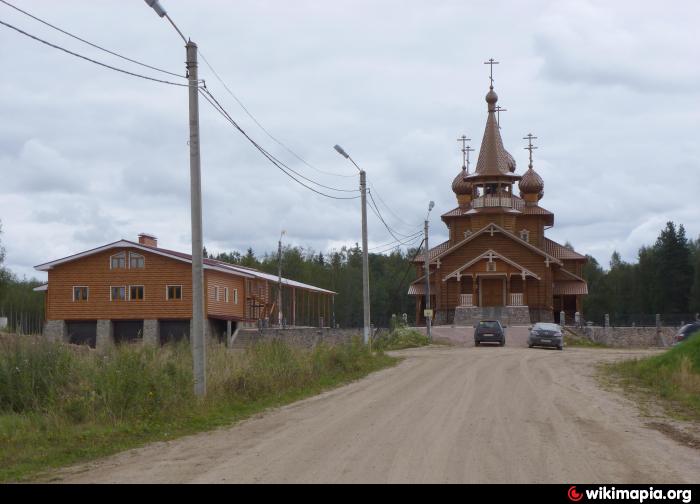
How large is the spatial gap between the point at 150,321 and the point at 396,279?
62.0 metres

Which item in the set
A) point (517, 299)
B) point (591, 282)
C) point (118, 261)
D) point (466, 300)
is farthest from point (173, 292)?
point (591, 282)

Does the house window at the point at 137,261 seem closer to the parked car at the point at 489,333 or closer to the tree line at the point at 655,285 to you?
the parked car at the point at 489,333

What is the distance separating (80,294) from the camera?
51844 mm

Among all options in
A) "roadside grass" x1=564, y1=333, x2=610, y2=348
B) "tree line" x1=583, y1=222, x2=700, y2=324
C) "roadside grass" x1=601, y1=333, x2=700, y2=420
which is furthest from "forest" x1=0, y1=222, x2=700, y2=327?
"roadside grass" x1=601, y1=333, x2=700, y2=420

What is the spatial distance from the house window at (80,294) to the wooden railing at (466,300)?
2341 centimetres

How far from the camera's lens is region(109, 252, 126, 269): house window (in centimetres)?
5153

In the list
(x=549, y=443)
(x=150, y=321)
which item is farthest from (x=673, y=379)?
(x=150, y=321)

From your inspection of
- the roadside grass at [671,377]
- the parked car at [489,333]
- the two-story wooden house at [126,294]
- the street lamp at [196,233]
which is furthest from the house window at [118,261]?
the street lamp at [196,233]

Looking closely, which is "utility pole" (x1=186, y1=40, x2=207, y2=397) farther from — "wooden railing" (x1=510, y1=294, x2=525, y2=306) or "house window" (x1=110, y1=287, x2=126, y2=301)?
"wooden railing" (x1=510, y1=294, x2=525, y2=306)

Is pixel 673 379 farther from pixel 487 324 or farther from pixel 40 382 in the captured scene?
pixel 487 324

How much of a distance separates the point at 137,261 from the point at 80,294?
3.91 meters

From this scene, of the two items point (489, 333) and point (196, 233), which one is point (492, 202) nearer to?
point (489, 333)

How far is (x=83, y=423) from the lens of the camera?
14273 millimetres

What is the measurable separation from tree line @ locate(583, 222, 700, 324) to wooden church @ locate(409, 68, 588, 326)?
958 cm
